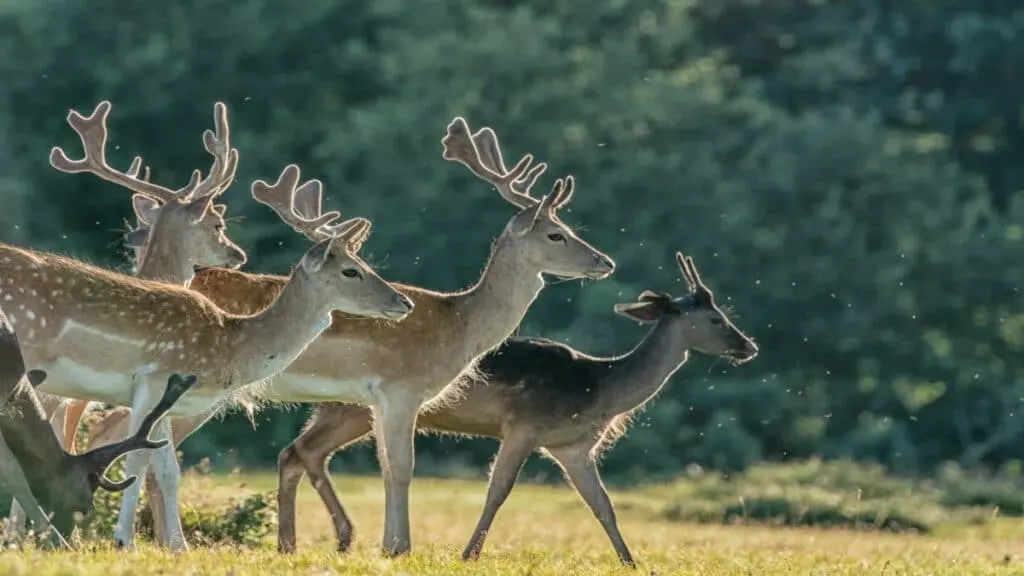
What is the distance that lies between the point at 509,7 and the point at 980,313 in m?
9.68

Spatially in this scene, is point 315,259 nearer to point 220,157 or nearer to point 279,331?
point 279,331

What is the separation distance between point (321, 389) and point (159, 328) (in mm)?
1730

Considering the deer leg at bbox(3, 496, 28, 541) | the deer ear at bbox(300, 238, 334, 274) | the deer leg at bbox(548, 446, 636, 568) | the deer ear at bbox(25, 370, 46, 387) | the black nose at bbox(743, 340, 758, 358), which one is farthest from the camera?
the black nose at bbox(743, 340, 758, 358)

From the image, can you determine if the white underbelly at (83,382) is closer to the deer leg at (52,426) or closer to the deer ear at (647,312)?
the deer leg at (52,426)

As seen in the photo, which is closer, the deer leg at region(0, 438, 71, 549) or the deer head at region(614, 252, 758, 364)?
the deer leg at region(0, 438, 71, 549)

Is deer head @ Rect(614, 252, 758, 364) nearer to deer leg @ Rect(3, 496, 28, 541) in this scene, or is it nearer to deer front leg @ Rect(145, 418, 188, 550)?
deer front leg @ Rect(145, 418, 188, 550)

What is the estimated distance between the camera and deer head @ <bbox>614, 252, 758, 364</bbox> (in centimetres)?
1454

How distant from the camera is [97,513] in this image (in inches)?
536

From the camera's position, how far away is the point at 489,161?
48.2ft

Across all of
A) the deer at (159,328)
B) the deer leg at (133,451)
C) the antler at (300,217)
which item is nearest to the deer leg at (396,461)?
the deer at (159,328)

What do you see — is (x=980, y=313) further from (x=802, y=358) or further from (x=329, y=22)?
(x=329, y=22)

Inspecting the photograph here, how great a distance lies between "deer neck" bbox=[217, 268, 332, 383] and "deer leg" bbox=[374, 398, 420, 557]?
1.06 metres

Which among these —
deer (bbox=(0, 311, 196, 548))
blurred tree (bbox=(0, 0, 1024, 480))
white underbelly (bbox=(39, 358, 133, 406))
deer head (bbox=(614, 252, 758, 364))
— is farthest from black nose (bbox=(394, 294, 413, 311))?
blurred tree (bbox=(0, 0, 1024, 480))

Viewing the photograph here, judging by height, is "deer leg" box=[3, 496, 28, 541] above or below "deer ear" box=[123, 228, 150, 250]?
below
